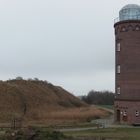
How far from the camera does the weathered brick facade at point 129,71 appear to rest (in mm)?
55594

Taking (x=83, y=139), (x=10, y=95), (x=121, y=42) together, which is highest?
(x=121, y=42)

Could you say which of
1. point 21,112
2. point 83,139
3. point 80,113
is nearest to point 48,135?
point 83,139

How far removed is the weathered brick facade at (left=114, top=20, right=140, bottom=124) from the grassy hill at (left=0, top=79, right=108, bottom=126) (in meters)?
9.19

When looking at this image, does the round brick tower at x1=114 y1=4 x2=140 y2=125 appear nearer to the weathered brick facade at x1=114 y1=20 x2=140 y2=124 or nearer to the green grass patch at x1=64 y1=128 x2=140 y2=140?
the weathered brick facade at x1=114 y1=20 x2=140 y2=124

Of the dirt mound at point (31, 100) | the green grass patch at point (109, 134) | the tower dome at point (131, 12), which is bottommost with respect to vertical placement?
the green grass patch at point (109, 134)

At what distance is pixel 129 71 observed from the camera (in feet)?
183

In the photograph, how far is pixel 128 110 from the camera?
184ft

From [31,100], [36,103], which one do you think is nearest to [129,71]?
[36,103]

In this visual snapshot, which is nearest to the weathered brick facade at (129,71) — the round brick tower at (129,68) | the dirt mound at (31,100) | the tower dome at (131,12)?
the round brick tower at (129,68)

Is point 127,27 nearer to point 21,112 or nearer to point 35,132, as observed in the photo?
point 21,112

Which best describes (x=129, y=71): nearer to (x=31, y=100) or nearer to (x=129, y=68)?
(x=129, y=68)

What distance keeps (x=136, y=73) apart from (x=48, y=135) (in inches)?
1053

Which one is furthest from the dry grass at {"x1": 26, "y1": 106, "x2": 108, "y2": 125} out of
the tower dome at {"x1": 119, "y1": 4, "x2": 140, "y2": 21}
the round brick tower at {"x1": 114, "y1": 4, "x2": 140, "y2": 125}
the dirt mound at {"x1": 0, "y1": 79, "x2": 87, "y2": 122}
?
the tower dome at {"x1": 119, "y1": 4, "x2": 140, "y2": 21}

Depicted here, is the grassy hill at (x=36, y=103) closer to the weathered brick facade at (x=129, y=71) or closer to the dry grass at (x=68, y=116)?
the dry grass at (x=68, y=116)
